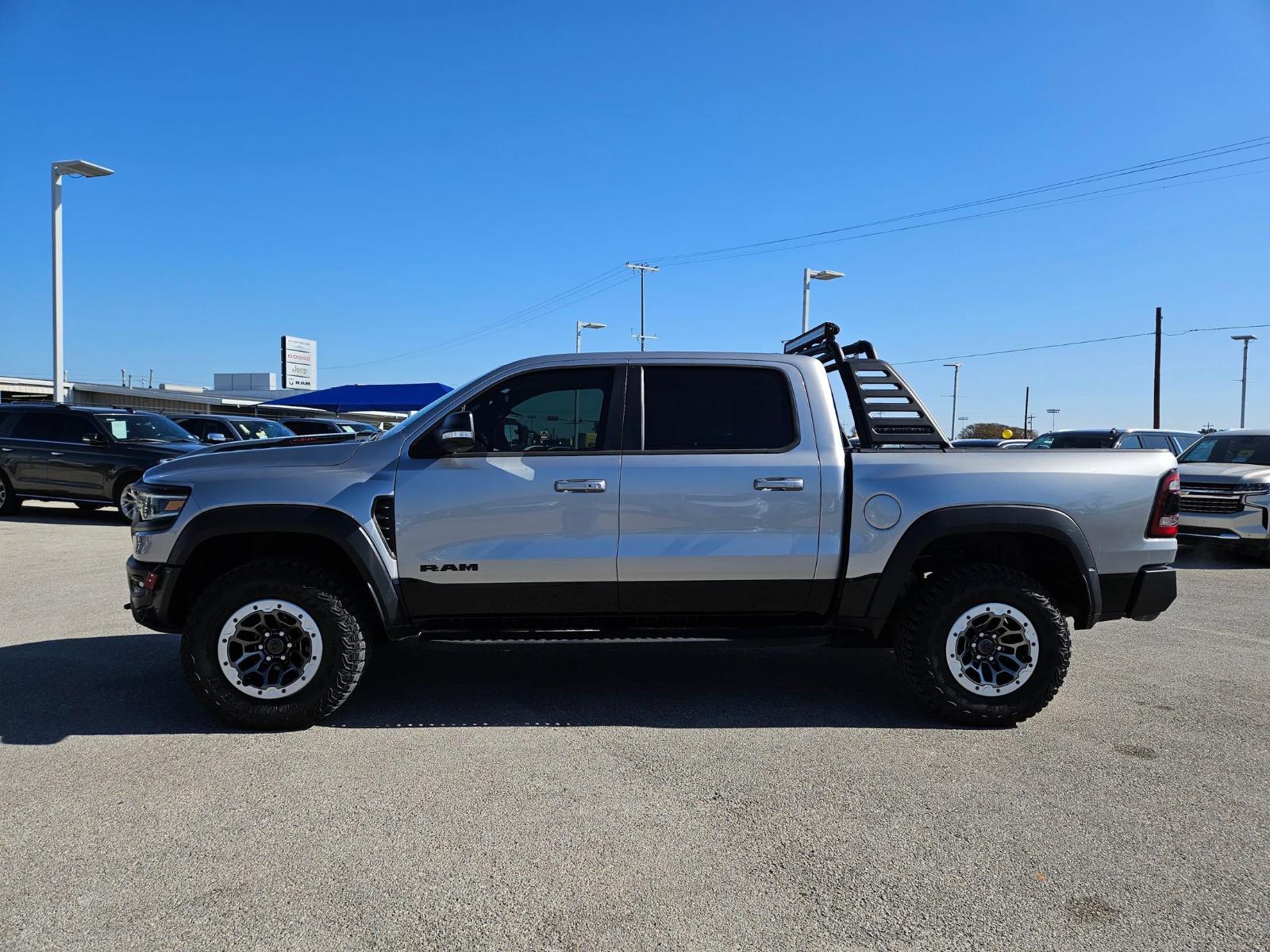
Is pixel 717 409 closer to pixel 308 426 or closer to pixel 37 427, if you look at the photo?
pixel 37 427

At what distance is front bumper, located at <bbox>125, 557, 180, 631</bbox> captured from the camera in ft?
15.0

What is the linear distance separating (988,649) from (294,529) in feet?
11.5

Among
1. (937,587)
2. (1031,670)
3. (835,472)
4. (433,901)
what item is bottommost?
(433,901)

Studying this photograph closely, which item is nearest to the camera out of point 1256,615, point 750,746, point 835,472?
point 750,746

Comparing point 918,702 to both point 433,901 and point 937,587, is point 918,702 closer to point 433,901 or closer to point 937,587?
point 937,587

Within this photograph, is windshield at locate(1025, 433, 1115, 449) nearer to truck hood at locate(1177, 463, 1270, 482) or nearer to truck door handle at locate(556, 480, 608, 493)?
truck hood at locate(1177, 463, 1270, 482)

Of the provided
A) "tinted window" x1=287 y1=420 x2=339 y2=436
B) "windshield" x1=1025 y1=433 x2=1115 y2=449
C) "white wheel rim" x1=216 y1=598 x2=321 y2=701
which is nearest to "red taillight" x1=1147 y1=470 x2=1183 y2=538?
"white wheel rim" x1=216 y1=598 x2=321 y2=701

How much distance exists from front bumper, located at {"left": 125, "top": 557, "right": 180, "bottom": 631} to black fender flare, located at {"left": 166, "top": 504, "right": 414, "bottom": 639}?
63mm

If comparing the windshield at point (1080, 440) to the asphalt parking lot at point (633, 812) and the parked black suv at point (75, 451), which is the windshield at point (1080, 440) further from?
the parked black suv at point (75, 451)

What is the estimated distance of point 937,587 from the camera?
4.70 metres

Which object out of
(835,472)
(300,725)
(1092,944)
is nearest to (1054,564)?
(835,472)

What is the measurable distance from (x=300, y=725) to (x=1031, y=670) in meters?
3.68

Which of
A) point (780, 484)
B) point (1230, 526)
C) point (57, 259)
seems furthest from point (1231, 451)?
point (57, 259)

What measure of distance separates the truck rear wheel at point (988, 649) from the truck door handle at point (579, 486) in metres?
1.74
